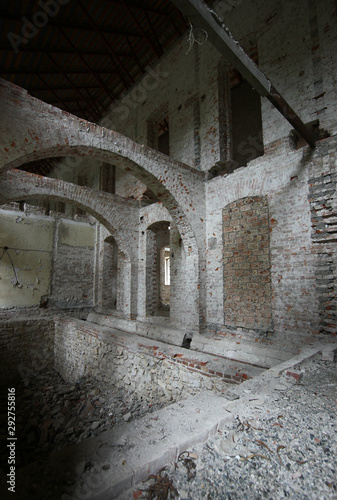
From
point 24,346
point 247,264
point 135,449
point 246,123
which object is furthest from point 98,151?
point 246,123

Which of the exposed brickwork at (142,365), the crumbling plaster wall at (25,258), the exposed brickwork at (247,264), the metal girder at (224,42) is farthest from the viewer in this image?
the crumbling plaster wall at (25,258)

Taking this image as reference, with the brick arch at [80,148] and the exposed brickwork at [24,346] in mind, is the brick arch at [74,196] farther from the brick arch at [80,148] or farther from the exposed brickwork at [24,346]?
the exposed brickwork at [24,346]

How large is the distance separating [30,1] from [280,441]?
10.4m

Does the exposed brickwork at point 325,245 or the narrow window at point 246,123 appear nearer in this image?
the exposed brickwork at point 325,245

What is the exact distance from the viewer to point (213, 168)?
6973 millimetres

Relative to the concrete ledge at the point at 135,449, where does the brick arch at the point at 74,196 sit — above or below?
above

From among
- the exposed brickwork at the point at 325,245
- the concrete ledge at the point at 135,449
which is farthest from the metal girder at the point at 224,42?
the concrete ledge at the point at 135,449

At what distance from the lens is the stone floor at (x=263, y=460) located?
1413mm

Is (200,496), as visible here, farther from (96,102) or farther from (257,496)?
(96,102)

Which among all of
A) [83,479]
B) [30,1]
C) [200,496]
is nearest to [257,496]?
[200,496]

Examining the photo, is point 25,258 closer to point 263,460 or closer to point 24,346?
point 24,346

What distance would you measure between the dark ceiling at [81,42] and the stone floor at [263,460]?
10162 mm

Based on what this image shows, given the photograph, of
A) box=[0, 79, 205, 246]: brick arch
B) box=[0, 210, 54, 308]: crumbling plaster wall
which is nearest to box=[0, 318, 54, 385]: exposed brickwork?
box=[0, 210, 54, 308]: crumbling plaster wall

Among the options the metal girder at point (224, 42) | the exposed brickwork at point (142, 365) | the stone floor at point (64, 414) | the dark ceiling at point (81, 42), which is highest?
the dark ceiling at point (81, 42)
